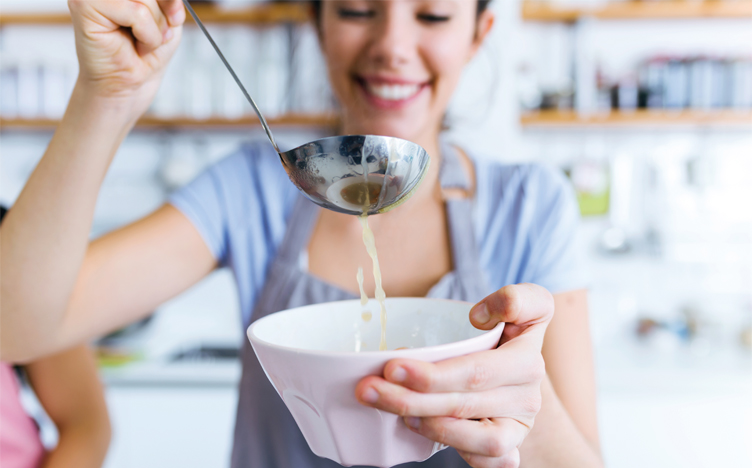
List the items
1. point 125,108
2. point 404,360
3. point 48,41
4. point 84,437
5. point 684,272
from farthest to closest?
1. point 48,41
2. point 684,272
3. point 84,437
4. point 125,108
5. point 404,360

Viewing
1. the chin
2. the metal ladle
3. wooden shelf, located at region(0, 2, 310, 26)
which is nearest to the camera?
the metal ladle

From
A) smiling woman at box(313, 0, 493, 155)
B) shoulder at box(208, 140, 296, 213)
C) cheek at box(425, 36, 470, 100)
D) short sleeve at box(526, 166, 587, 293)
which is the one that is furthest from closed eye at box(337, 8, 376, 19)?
short sleeve at box(526, 166, 587, 293)

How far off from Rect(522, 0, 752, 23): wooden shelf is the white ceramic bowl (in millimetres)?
2128

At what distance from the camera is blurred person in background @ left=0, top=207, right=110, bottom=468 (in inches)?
29.7

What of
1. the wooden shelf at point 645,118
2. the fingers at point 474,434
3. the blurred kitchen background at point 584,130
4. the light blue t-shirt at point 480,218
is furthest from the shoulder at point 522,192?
the wooden shelf at point 645,118

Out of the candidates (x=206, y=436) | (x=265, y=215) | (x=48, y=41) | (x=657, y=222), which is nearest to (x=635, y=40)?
(x=657, y=222)

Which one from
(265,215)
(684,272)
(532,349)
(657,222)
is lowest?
(684,272)

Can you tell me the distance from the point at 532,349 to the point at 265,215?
1.98 ft

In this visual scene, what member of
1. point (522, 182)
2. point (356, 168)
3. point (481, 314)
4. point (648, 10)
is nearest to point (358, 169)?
point (356, 168)

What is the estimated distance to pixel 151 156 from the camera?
2.58 meters

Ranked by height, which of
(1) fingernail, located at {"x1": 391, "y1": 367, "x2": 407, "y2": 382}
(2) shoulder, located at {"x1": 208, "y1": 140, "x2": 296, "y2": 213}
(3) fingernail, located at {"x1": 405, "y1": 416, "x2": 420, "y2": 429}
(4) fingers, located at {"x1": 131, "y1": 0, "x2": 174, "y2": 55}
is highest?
(4) fingers, located at {"x1": 131, "y1": 0, "x2": 174, "y2": 55}

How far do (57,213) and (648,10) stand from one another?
7.75 ft

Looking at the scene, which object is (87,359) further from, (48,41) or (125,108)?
(48,41)

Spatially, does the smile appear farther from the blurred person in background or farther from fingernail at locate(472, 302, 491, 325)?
the blurred person in background
